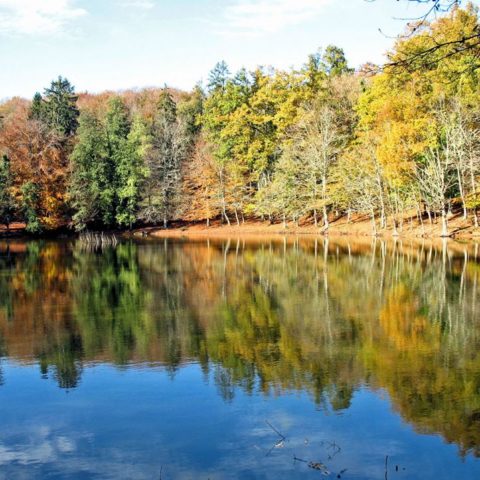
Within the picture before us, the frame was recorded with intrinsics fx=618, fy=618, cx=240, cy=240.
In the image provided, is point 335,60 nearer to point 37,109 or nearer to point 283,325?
point 37,109

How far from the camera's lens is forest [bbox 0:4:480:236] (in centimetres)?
4728

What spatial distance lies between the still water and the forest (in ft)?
75.7

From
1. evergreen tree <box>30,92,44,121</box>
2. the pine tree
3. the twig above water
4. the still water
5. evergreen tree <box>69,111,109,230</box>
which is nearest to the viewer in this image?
the still water

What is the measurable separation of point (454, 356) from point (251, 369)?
474 cm

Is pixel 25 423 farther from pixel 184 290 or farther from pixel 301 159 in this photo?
pixel 301 159

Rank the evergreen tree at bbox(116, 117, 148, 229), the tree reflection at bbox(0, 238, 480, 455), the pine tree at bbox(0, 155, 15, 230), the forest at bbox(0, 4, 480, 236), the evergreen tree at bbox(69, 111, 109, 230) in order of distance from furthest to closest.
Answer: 1. the evergreen tree at bbox(116, 117, 148, 229)
2. the evergreen tree at bbox(69, 111, 109, 230)
3. the pine tree at bbox(0, 155, 15, 230)
4. the forest at bbox(0, 4, 480, 236)
5. the tree reflection at bbox(0, 238, 480, 455)

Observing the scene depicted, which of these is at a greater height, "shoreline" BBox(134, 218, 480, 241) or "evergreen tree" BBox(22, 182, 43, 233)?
"evergreen tree" BBox(22, 182, 43, 233)

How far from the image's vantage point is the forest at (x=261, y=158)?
47281 millimetres

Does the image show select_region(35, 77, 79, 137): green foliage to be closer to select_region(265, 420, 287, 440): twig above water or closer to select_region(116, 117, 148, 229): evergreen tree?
select_region(116, 117, 148, 229): evergreen tree

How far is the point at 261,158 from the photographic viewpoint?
2598 inches

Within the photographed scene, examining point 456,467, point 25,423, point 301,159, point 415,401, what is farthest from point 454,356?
point 301,159

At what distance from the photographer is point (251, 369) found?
13531mm

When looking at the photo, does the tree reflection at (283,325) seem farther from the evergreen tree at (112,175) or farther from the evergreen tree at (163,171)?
the evergreen tree at (163,171)

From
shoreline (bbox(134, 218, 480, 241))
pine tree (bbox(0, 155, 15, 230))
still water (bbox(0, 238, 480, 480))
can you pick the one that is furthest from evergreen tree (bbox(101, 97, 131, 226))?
still water (bbox(0, 238, 480, 480))
